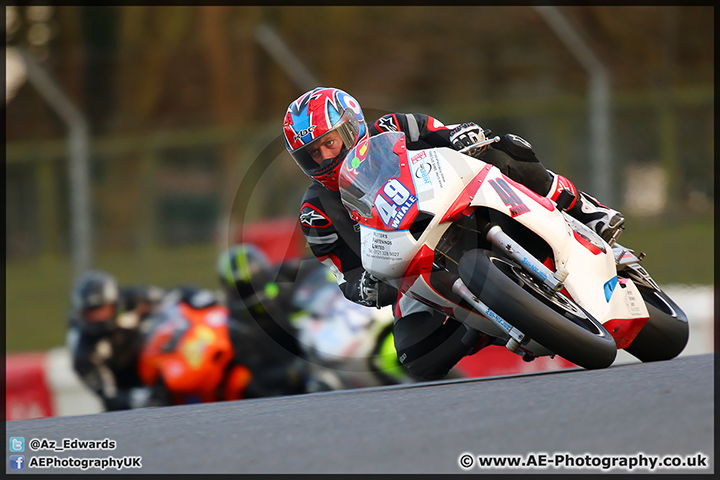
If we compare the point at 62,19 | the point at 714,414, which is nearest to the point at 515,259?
the point at 714,414

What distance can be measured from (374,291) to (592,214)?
1131 millimetres

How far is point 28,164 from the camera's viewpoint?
425 inches

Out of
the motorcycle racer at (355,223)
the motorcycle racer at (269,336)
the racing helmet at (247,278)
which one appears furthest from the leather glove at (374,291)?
the racing helmet at (247,278)

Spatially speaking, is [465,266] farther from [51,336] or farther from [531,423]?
[51,336]

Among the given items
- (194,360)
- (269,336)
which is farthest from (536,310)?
(194,360)

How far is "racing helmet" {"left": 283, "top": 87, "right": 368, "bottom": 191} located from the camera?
4.41 metres

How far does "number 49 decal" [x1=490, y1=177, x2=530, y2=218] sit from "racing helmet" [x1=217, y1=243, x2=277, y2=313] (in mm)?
3260

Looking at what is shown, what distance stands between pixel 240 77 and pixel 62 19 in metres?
6.36

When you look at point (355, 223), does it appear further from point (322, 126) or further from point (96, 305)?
point (96, 305)

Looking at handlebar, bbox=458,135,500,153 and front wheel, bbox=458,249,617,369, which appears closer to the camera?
front wheel, bbox=458,249,617,369

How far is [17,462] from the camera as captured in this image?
3037 millimetres

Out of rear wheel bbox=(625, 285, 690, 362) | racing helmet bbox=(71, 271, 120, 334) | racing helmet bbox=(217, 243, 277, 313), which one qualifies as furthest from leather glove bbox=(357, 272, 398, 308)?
racing helmet bbox=(71, 271, 120, 334)

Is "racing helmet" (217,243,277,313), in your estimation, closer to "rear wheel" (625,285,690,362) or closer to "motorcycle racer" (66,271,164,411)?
"motorcycle racer" (66,271,164,411)

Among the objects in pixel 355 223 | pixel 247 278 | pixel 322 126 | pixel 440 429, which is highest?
pixel 247 278
